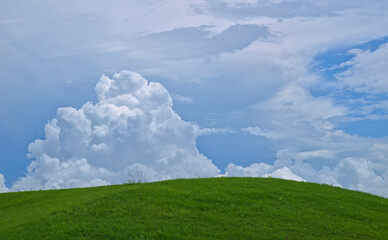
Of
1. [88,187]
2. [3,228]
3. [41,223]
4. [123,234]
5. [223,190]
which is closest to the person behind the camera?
[123,234]

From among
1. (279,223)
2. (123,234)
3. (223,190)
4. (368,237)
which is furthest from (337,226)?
(123,234)

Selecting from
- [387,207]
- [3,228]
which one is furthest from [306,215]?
[3,228]

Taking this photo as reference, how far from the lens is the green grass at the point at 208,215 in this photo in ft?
53.2

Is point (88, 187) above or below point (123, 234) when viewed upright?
above

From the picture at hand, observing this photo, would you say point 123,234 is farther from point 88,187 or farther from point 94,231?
point 88,187

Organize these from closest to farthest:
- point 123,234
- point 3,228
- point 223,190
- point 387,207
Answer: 1. point 123,234
2. point 3,228
3. point 223,190
4. point 387,207

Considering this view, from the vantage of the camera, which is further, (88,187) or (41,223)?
(88,187)

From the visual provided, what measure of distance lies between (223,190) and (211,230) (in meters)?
5.62

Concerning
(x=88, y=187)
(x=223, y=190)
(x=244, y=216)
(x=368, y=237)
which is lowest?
(x=368, y=237)

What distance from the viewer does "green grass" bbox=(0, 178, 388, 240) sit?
16.2m

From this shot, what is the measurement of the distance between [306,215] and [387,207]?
8284mm

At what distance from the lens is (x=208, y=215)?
58.7ft

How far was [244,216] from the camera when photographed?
60.3ft

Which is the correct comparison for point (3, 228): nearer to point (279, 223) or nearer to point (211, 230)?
point (211, 230)
